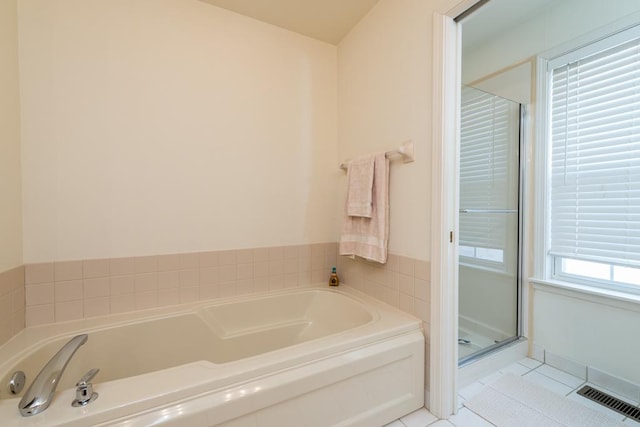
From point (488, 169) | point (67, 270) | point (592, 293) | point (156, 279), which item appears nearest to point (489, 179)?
point (488, 169)

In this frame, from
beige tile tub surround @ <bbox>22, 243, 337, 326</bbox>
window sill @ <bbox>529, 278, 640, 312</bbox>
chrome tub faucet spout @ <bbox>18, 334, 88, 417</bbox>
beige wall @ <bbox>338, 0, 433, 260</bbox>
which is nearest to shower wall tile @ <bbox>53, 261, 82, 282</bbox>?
beige tile tub surround @ <bbox>22, 243, 337, 326</bbox>

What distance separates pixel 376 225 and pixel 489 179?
1.14 meters

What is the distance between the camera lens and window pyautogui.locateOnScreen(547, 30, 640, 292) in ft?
5.18

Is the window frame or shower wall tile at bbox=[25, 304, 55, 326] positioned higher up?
the window frame

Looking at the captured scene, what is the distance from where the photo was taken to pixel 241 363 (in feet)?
3.44

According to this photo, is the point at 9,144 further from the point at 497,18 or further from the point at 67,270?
the point at 497,18

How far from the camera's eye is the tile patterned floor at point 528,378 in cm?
134

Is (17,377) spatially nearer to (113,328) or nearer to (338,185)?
(113,328)

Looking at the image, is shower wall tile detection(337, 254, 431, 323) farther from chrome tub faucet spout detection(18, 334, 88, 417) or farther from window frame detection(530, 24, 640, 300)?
chrome tub faucet spout detection(18, 334, 88, 417)

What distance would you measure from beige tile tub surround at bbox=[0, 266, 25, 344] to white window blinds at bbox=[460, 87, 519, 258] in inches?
107

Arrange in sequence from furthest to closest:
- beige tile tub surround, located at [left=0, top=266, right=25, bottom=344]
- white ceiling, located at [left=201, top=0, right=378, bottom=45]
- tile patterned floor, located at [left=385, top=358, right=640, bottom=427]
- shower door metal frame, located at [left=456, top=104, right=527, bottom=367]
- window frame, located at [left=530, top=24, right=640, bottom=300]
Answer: shower door metal frame, located at [left=456, top=104, right=527, bottom=367]
window frame, located at [left=530, top=24, right=640, bottom=300]
white ceiling, located at [left=201, top=0, right=378, bottom=45]
tile patterned floor, located at [left=385, top=358, right=640, bottom=427]
beige tile tub surround, located at [left=0, top=266, right=25, bottom=344]

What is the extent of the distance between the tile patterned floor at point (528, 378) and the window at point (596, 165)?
64cm

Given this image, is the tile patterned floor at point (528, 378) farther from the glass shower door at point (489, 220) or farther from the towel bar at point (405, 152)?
the towel bar at point (405, 152)

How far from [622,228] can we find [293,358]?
206cm
